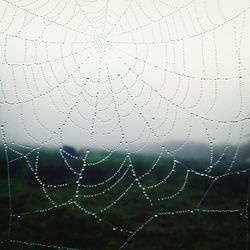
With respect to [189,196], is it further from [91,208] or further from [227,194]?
[91,208]

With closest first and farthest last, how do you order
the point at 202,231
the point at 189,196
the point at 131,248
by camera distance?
the point at 131,248, the point at 202,231, the point at 189,196

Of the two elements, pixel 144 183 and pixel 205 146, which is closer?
pixel 205 146

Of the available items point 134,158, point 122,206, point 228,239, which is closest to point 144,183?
point 134,158

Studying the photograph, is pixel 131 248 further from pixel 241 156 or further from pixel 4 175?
pixel 4 175

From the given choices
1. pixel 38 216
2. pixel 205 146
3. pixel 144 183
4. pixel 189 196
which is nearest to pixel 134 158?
pixel 144 183

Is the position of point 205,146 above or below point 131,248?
above

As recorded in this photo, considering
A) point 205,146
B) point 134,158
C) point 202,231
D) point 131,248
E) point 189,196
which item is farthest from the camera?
point 134,158
